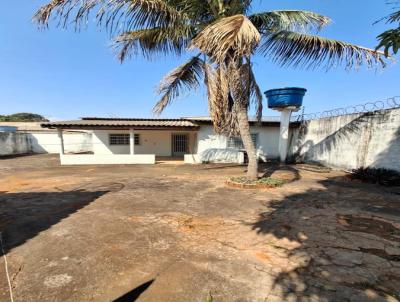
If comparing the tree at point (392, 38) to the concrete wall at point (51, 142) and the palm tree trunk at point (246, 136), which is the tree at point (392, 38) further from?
the concrete wall at point (51, 142)

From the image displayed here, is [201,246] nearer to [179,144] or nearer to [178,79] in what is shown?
[178,79]

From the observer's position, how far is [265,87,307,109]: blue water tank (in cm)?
1267

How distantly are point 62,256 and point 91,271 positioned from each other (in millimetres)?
726

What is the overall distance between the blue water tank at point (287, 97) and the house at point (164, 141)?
6.54 ft

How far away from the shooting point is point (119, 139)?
706 inches

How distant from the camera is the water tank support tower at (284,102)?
501 inches

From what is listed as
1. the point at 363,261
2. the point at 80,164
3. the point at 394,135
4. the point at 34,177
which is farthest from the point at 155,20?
the point at 80,164

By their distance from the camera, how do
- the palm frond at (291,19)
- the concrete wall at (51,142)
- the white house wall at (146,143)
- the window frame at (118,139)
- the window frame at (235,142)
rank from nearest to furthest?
the palm frond at (291,19) → the window frame at (235,142) → the white house wall at (146,143) → the window frame at (118,139) → the concrete wall at (51,142)

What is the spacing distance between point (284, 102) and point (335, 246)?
34.2 feet

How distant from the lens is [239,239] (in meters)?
4.05

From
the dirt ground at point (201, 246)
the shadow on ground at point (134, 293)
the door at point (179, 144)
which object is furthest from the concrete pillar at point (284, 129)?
the shadow on ground at point (134, 293)

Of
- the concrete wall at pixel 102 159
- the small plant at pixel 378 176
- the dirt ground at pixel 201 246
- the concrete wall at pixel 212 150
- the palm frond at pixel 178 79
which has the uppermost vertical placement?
the palm frond at pixel 178 79

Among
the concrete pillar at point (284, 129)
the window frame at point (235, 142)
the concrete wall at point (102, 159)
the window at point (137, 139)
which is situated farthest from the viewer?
the window at point (137, 139)

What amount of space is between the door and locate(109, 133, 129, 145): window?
12.1ft
